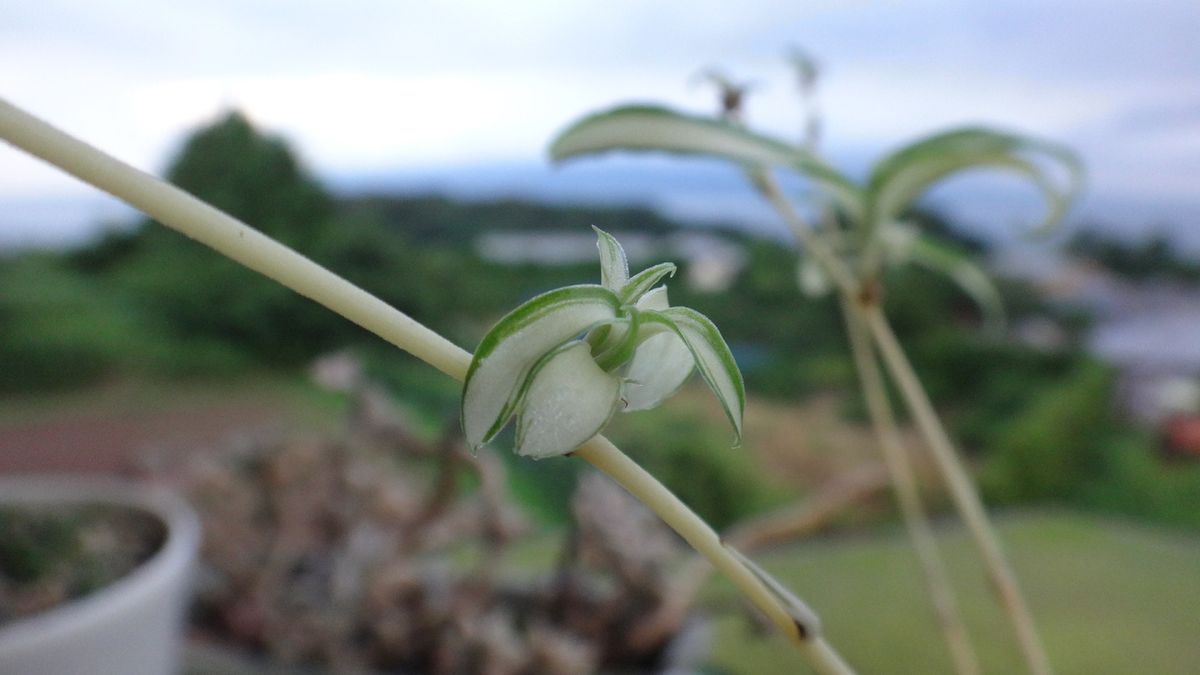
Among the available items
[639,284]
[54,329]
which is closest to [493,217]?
[54,329]

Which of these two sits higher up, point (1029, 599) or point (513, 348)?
point (513, 348)

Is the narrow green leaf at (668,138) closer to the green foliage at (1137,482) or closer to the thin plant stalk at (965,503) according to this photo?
the thin plant stalk at (965,503)

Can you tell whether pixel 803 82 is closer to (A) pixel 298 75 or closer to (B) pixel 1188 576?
(B) pixel 1188 576

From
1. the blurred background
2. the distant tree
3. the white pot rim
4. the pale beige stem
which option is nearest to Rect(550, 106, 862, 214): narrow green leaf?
the pale beige stem

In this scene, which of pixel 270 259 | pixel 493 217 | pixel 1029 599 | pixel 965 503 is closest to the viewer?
pixel 270 259

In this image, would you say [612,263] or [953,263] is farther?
[953,263]

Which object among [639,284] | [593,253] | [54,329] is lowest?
[54,329]

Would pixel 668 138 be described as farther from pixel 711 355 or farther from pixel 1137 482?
pixel 1137 482
